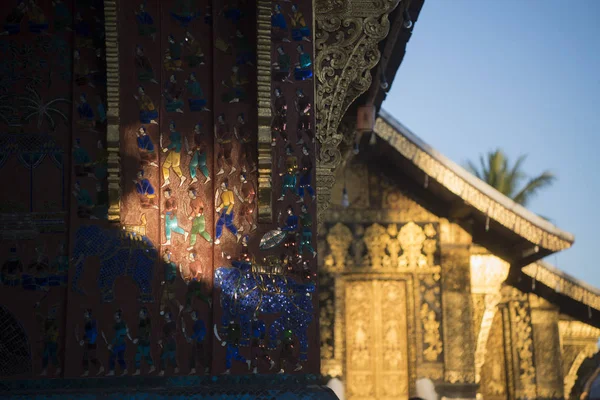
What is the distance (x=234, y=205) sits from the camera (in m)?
6.49

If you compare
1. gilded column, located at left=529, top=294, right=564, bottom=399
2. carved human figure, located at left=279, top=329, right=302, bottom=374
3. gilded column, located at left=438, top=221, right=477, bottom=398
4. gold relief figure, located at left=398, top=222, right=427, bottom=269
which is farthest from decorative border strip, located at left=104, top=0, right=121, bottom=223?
gilded column, located at left=529, top=294, right=564, bottom=399

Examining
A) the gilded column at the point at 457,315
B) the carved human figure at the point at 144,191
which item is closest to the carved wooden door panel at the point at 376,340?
the gilded column at the point at 457,315

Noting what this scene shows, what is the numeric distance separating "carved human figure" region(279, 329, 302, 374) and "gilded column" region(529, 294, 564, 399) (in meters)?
8.51

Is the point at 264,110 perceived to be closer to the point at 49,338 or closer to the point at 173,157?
the point at 173,157

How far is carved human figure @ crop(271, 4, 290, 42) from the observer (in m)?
6.69

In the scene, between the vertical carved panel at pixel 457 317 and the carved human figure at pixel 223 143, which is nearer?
the carved human figure at pixel 223 143

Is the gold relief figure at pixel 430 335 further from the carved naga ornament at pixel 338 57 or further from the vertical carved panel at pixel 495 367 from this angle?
the carved naga ornament at pixel 338 57

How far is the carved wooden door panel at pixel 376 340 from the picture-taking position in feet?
43.1

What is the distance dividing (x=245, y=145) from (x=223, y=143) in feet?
0.52

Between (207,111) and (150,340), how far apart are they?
168 cm

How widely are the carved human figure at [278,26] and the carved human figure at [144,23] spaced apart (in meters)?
0.87

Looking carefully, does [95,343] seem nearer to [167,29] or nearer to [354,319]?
[167,29]

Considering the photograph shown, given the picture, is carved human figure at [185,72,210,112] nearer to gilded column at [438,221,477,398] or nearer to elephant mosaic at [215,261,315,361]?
elephant mosaic at [215,261,315,361]

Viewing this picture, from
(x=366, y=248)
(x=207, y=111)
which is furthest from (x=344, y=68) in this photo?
(x=366, y=248)
